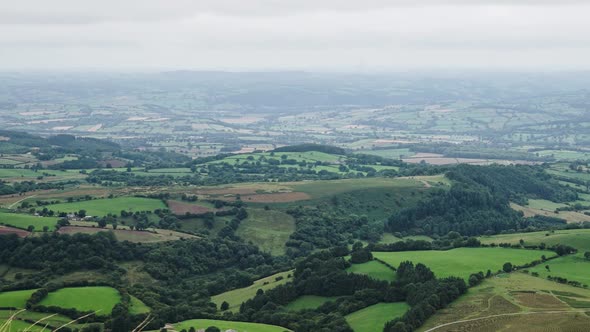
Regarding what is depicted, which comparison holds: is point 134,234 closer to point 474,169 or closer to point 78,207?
point 78,207

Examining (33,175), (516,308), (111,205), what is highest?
(516,308)

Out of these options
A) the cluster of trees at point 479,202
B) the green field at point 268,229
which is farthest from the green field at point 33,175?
the cluster of trees at point 479,202

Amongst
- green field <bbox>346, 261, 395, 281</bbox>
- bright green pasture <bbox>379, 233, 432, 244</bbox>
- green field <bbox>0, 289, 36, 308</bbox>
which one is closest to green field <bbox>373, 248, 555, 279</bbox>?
green field <bbox>346, 261, 395, 281</bbox>

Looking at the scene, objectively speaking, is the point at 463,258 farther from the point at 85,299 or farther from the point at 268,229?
the point at 85,299

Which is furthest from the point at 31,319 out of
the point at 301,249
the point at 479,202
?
the point at 479,202

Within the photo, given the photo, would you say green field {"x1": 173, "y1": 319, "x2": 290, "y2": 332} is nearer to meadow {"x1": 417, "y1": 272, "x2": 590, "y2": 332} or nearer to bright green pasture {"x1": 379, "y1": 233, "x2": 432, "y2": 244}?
meadow {"x1": 417, "y1": 272, "x2": 590, "y2": 332}

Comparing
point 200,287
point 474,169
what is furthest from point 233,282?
point 474,169

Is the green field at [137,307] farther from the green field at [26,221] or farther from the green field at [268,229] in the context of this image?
the green field at [268,229]
